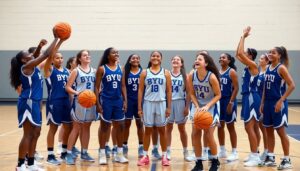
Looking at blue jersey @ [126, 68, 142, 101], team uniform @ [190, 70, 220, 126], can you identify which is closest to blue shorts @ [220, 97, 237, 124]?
team uniform @ [190, 70, 220, 126]

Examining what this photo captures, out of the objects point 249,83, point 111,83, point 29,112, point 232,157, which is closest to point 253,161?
point 232,157

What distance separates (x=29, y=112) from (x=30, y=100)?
0.16 meters

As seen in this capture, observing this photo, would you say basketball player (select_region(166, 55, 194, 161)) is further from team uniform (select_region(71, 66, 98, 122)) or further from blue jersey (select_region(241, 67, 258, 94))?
team uniform (select_region(71, 66, 98, 122))

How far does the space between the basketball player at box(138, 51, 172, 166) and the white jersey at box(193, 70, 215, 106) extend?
0.54 metres

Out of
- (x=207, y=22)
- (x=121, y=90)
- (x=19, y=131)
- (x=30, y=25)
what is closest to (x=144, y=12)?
(x=207, y=22)

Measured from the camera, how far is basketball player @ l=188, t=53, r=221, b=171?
605 centimetres

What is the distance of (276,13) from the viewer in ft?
52.0

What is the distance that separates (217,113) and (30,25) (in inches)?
457

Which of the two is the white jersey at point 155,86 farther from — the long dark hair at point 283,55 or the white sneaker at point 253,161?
the long dark hair at point 283,55

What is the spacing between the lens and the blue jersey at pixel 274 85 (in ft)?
21.2

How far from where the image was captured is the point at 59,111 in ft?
22.7

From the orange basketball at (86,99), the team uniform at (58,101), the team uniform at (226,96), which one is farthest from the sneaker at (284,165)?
the team uniform at (58,101)

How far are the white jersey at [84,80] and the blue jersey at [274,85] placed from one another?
2.66 meters

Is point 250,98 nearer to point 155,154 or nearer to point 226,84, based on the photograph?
point 226,84
